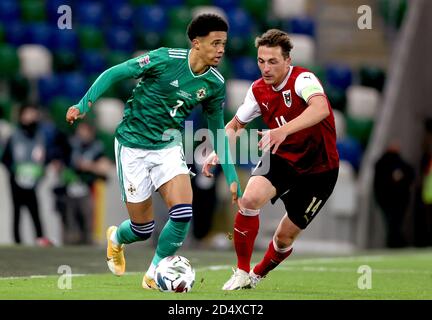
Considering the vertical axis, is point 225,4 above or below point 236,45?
above

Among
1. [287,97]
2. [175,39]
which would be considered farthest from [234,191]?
[175,39]

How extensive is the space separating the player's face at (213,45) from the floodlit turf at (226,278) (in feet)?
5.80

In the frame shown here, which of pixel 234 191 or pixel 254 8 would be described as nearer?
pixel 234 191

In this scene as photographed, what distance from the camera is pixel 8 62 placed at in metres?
20.5

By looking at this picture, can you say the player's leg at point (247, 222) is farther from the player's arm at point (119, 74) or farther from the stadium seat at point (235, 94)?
the stadium seat at point (235, 94)

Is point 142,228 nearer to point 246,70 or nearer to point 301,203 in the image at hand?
point 301,203

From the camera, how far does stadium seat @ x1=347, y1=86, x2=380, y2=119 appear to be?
22797 millimetres

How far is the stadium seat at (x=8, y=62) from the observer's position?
20438 millimetres

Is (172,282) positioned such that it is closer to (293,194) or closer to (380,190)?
(293,194)

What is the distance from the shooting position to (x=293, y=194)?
403 inches

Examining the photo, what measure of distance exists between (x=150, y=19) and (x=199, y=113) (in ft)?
11.5

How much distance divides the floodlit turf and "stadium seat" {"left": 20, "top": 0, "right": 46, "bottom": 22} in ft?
22.4

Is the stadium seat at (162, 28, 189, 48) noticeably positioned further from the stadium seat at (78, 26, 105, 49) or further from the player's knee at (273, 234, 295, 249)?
the player's knee at (273, 234, 295, 249)

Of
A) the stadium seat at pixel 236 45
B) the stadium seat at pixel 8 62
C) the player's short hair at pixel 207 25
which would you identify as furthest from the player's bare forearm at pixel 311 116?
the stadium seat at pixel 236 45
